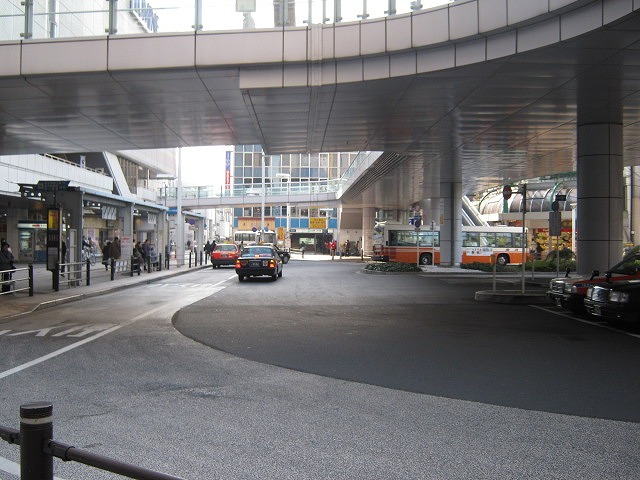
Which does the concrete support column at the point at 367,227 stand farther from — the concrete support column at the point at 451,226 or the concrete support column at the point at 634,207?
the concrete support column at the point at 634,207

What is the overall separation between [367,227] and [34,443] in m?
62.8

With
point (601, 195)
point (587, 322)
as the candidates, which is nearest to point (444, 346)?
point (587, 322)

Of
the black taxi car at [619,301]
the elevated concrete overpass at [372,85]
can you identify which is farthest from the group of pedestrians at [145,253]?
the black taxi car at [619,301]

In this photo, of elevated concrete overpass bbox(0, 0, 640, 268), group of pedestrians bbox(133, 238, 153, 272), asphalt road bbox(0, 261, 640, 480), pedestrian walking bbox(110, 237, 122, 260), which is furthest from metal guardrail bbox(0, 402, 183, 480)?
group of pedestrians bbox(133, 238, 153, 272)

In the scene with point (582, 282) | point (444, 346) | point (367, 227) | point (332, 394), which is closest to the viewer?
point (332, 394)

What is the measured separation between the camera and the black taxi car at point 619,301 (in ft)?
36.6

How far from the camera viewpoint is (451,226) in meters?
37.2

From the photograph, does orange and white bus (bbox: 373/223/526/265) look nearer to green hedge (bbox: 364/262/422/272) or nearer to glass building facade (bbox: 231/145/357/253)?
green hedge (bbox: 364/262/422/272)

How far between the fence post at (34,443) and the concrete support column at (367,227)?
6076 cm

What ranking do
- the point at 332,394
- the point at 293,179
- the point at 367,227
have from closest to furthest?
the point at 332,394 → the point at 367,227 → the point at 293,179

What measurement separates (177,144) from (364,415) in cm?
1839

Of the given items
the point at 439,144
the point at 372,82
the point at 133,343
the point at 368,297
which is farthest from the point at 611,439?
the point at 439,144

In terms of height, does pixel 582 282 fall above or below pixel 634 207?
below

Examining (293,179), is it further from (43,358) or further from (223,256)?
(43,358)
